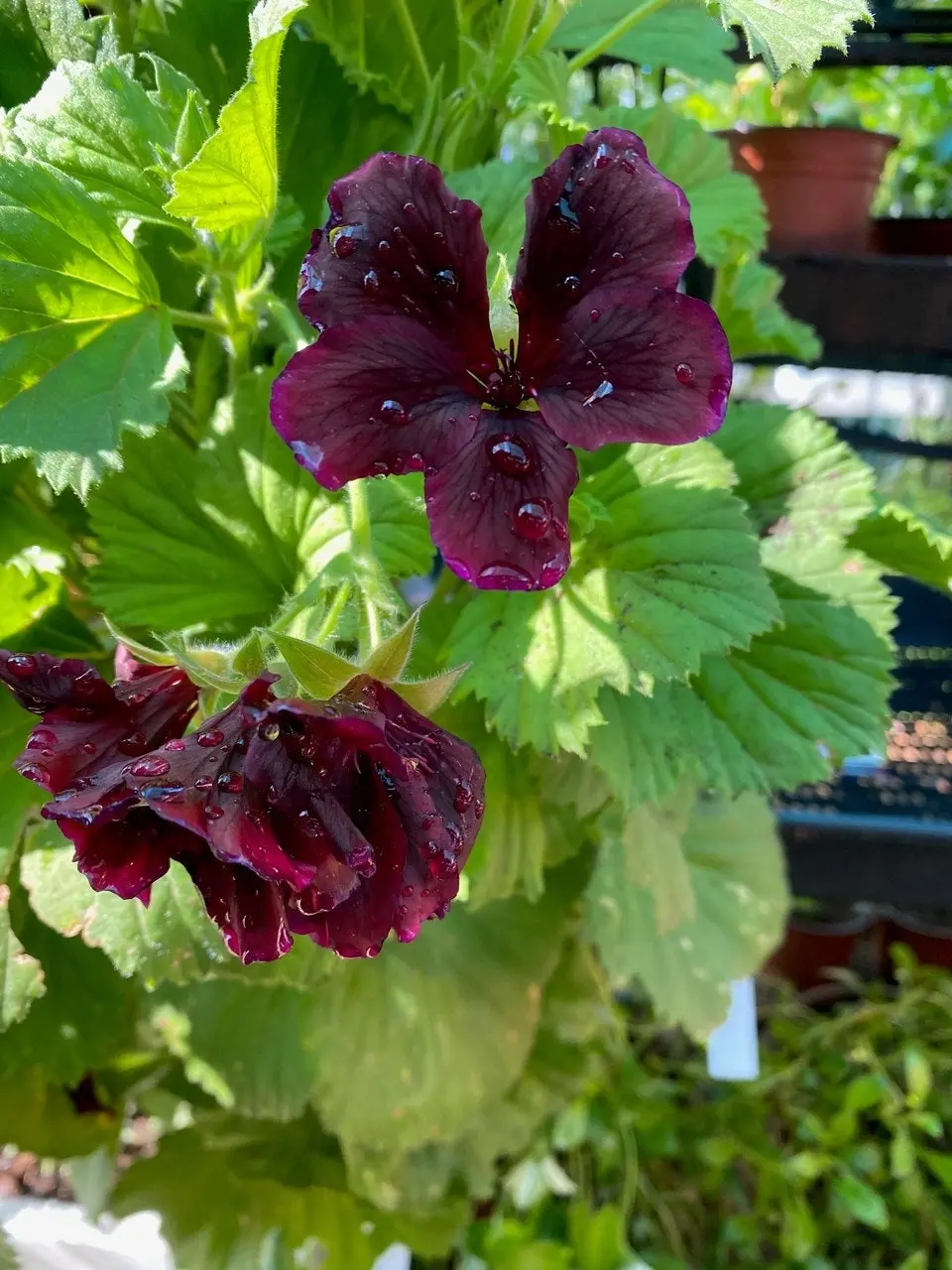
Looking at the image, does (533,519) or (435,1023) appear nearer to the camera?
(533,519)

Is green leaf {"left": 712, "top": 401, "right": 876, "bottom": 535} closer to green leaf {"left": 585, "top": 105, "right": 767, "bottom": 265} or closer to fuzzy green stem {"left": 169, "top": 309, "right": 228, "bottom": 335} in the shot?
green leaf {"left": 585, "top": 105, "right": 767, "bottom": 265}

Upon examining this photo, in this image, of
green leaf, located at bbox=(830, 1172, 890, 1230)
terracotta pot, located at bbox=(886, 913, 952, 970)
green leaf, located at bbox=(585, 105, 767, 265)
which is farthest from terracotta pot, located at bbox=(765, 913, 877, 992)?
green leaf, located at bbox=(585, 105, 767, 265)

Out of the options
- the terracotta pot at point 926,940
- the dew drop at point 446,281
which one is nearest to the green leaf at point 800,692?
the dew drop at point 446,281

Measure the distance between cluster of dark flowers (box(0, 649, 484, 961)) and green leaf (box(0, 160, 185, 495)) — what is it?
0.09 metres

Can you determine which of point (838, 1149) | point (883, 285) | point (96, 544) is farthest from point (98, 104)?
point (838, 1149)

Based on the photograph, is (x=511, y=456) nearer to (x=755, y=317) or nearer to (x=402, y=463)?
(x=402, y=463)

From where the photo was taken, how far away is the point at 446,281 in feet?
1.06

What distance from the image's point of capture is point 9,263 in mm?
366

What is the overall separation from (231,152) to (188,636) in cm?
23

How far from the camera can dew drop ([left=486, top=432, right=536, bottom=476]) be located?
12.1 inches

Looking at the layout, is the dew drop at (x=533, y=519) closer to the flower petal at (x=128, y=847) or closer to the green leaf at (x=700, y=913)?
the flower petal at (x=128, y=847)

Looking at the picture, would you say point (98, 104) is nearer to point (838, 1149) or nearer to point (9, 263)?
point (9, 263)

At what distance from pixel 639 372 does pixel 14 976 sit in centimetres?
40

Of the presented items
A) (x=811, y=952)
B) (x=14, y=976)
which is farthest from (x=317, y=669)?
(x=811, y=952)
